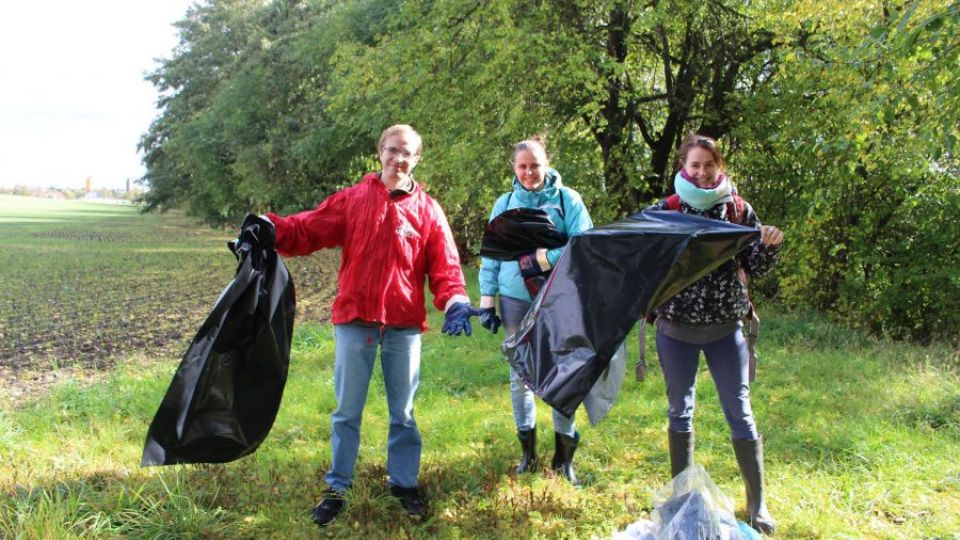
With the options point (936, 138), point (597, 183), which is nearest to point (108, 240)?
point (597, 183)

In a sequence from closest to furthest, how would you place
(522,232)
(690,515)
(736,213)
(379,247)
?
(690,515) < (736,213) < (379,247) < (522,232)

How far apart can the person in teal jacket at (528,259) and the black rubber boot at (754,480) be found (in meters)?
0.92

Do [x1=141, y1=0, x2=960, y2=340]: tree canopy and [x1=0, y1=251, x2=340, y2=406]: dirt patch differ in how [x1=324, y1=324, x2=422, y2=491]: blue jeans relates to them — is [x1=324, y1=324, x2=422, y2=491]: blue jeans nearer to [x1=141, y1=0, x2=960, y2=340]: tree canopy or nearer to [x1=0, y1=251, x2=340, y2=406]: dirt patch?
[x1=0, y1=251, x2=340, y2=406]: dirt patch

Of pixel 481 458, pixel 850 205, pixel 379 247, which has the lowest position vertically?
pixel 481 458

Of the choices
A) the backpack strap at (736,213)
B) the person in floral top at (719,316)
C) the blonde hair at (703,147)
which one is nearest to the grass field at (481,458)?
the person in floral top at (719,316)

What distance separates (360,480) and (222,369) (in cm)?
98

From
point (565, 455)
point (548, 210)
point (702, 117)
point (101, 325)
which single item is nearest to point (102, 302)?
point (101, 325)

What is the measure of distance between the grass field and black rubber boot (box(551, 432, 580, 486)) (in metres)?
0.12

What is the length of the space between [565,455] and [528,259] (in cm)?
114

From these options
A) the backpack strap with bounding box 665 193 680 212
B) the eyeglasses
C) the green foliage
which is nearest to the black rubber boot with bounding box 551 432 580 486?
the backpack strap with bounding box 665 193 680 212

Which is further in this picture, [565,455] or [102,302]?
[102,302]

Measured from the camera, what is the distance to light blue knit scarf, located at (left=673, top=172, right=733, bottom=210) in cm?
310

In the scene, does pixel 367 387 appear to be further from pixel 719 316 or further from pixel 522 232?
pixel 719 316

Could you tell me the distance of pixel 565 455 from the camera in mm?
3826
